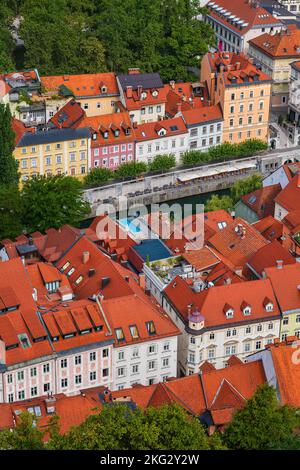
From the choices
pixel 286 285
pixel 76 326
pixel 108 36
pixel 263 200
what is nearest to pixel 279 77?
pixel 108 36

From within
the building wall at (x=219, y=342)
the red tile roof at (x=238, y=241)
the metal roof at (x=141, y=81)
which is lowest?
the building wall at (x=219, y=342)

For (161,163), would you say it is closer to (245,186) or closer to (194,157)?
(194,157)

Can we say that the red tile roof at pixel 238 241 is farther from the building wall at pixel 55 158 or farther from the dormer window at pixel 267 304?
the building wall at pixel 55 158

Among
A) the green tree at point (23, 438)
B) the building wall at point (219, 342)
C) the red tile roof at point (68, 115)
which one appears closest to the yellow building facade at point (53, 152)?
the red tile roof at point (68, 115)

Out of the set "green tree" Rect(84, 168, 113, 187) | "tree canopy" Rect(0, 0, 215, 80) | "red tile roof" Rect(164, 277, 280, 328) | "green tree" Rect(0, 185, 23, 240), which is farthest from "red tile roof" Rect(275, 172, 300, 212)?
"tree canopy" Rect(0, 0, 215, 80)

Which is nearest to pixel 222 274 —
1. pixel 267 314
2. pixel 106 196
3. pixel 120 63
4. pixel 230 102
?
pixel 267 314
